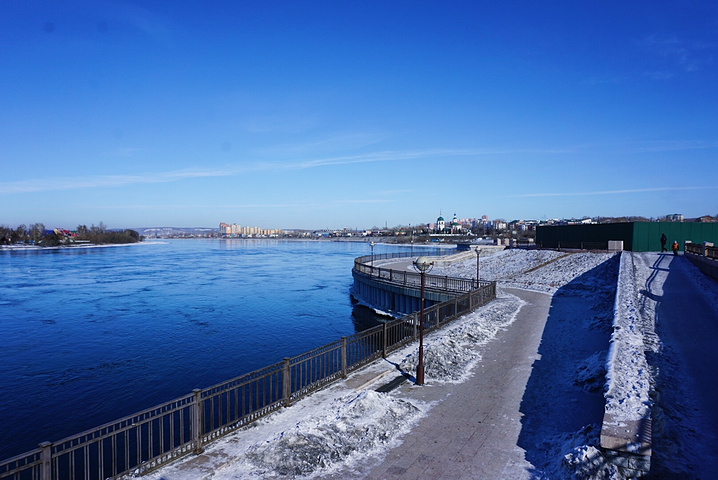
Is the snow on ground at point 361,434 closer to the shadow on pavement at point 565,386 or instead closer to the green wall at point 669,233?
the shadow on pavement at point 565,386

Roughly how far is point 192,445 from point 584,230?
48457 millimetres

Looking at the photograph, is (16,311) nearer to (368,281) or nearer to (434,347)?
(368,281)

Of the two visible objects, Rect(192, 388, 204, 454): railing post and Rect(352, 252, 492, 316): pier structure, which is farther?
Rect(352, 252, 492, 316): pier structure

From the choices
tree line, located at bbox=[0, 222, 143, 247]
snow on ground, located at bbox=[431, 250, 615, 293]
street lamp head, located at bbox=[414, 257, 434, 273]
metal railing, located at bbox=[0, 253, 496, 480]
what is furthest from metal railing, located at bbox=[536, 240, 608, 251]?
tree line, located at bbox=[0, 222, 143, 247]

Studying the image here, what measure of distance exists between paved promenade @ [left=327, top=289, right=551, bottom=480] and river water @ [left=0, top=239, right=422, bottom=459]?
33.8 feet

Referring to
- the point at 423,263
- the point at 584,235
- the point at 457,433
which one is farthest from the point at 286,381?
the point at 584,235

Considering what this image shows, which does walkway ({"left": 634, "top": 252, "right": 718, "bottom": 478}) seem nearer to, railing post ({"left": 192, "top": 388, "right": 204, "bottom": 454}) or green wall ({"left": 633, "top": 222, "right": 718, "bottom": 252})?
railing post ({"left": 192, "top": 388, "right": 204, "bottom": 454})

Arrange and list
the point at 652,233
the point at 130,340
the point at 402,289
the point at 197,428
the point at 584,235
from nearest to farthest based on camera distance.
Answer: the point at 197,428 < the point at 130,340 < the point at 402,289 < the point at 652,233 < the point at 584,235

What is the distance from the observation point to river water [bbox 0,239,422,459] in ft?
49.7

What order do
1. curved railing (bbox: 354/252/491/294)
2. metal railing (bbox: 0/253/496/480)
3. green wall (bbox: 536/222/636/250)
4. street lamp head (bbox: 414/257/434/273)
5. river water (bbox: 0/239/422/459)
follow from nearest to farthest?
metal railing (bbox: 0/253/496/480) < street lamp head (bbox: 414/257/434/273) < river water (bbox: 0/239/422/459) < curved railing (bbox: 354/252/491/294) < green wall (bbox: 536/222/636/250)

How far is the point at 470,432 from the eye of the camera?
27.5 ft

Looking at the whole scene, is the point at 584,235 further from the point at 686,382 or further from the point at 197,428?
the point at 197,428

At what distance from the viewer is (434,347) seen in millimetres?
12922

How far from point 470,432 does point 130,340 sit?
20.4 meters
